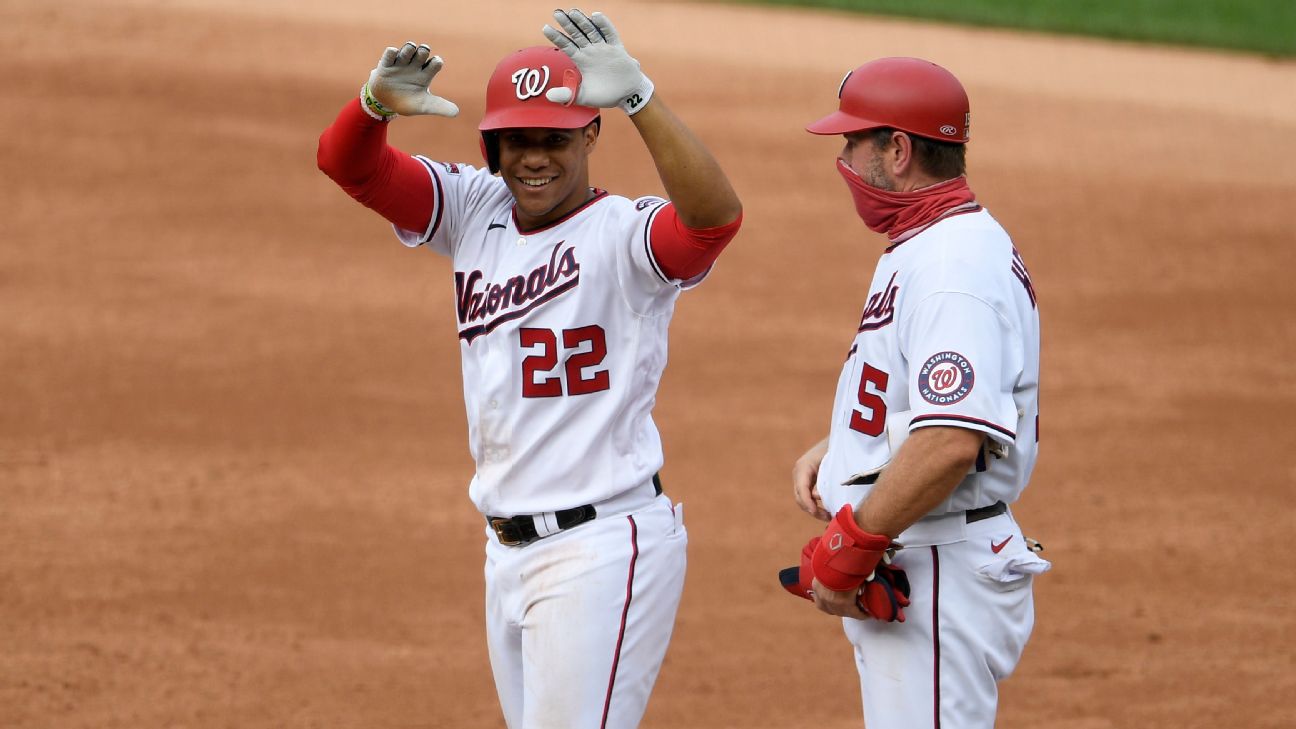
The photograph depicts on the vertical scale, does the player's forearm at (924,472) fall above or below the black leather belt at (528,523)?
above

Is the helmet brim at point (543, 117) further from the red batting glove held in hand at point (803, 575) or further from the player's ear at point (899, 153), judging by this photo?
the red batting glove held in hand at point (803, 575)

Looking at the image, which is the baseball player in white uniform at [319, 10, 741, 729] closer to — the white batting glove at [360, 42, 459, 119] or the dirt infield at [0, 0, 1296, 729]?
the white batting glove at [360, 42, 459, 119]

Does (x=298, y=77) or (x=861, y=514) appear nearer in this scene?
(x=861, y=514)

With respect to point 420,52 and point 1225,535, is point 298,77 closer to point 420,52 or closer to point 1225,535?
point 1225,535

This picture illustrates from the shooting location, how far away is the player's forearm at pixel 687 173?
345 centimetres

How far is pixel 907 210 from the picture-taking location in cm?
355

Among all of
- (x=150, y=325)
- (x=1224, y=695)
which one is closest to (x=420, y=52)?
(x=1224, y=695)

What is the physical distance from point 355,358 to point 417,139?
13.8 ft

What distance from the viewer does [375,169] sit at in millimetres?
3992

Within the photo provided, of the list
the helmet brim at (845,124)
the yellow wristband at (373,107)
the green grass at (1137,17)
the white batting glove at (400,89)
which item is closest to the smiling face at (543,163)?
the white batting glove at (400,89)

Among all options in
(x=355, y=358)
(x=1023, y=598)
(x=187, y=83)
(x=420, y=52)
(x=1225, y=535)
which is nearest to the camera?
(x=1023, y=598)

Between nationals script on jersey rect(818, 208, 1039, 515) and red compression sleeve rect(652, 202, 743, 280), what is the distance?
0.37m

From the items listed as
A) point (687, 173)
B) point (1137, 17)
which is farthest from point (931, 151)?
point (1137, 17)

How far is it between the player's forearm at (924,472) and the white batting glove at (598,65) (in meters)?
0.97
